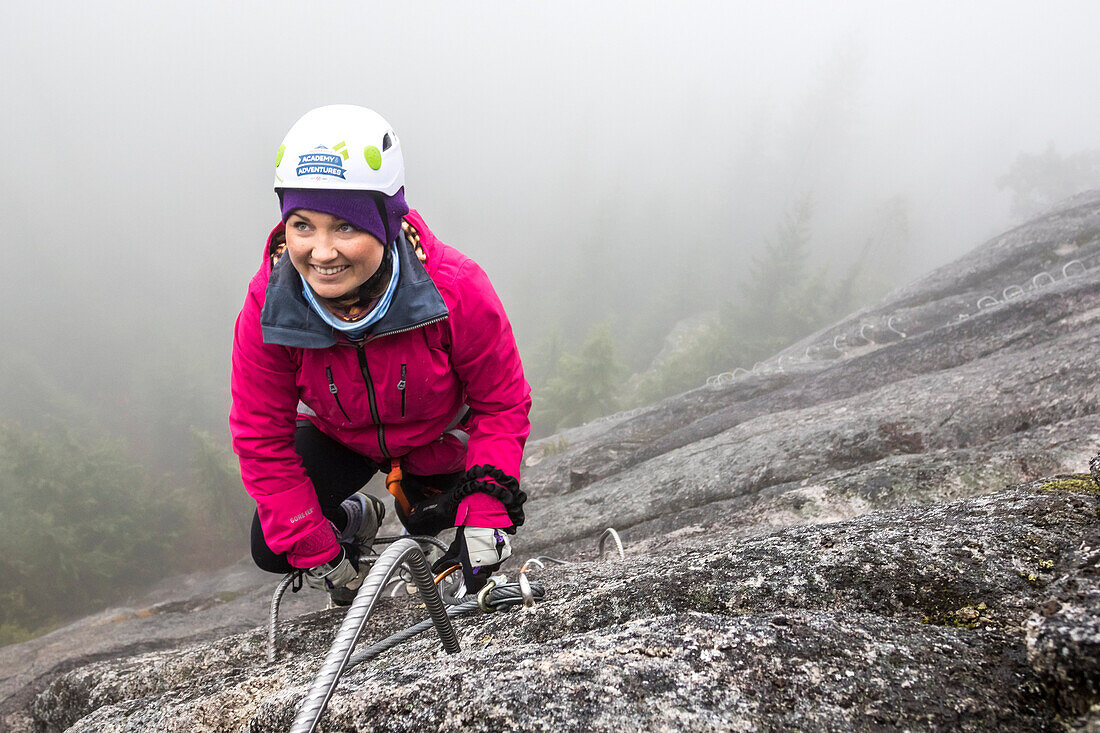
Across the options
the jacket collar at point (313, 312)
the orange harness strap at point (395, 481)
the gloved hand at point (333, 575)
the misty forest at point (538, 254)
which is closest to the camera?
the jacket collar at point (313, 312)

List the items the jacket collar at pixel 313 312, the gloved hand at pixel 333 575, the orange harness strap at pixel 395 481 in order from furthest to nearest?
the orange harness strap at pixel 395 481
the gloved hand at pixel 333 575
the jacket collar at pixel 313 312

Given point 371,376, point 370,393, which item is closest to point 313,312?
point 371,376

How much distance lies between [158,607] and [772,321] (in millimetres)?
51070

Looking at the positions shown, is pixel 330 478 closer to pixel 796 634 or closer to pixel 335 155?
pixel 335 155

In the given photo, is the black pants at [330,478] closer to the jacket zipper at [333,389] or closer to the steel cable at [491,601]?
the jacket zipper at [333,389]

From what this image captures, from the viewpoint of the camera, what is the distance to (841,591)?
2.75 metres

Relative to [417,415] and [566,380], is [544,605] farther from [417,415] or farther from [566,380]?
[566,380]

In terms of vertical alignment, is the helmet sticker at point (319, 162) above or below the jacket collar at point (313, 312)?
above

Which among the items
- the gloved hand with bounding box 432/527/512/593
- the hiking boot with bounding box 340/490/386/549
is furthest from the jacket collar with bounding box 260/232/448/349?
the hiking boot with bounding box 340/490/386/549

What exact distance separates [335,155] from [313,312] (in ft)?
3.03

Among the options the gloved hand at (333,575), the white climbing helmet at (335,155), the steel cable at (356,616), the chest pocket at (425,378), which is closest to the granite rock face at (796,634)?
the gloved hand at (333,575)

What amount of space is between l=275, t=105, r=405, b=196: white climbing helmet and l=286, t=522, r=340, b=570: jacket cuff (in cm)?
239

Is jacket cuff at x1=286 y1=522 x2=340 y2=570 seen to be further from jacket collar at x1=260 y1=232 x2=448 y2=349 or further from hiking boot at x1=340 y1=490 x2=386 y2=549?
jacket collar at x1=260 y1=232 x2=448 y2=349

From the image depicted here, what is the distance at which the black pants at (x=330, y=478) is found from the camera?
471 centimetres
